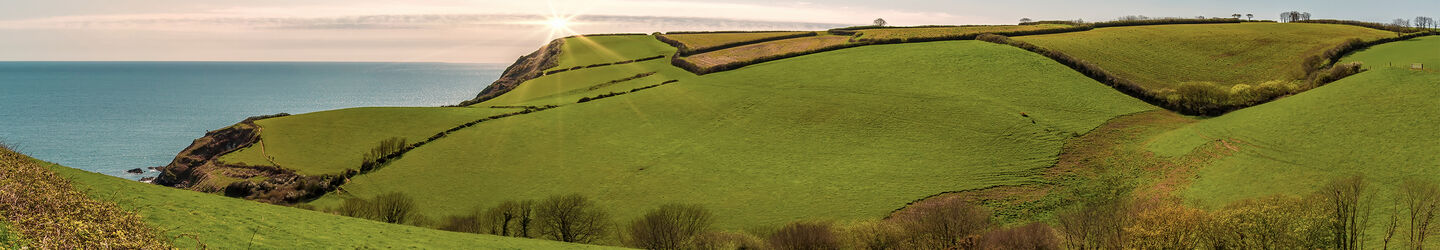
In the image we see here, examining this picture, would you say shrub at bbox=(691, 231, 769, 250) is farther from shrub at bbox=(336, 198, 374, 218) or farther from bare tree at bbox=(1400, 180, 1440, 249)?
bare tree at bbox=(1400, 180, 1440, 249)

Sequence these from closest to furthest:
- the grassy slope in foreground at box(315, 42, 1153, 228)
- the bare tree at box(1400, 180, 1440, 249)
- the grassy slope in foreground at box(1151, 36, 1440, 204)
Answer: the bare tree at box(1400, 180, 1440, 249), the grassy slope in foreground at box(1151, 36, 1440, 204), the grassy slope in foreground at box(315, 42, 1153, 228)

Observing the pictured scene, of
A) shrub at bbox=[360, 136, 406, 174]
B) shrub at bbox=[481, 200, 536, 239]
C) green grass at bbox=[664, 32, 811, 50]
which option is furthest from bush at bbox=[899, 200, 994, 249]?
green grass at bbox=[664, 32, 811, 50]

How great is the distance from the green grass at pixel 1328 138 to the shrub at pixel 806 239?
101ft

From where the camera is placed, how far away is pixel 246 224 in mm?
31562

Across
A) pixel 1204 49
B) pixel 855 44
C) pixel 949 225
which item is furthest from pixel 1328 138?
pixel 855 44

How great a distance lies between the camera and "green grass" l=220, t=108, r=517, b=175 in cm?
9031

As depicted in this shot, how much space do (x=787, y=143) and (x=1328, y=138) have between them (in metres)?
52.9

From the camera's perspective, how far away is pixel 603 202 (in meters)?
72.8

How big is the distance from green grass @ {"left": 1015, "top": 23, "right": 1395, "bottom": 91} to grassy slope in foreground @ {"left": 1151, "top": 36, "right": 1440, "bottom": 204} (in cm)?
2290

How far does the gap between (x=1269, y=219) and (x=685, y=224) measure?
140 feet

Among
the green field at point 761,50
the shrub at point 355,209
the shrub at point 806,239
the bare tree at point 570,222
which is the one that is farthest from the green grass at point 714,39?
the shrub at point 806,239

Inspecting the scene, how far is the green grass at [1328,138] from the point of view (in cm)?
5759

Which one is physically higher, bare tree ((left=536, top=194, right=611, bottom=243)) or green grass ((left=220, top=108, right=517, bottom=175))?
green grass ((left=220, top=108, right=517, bottom=175))

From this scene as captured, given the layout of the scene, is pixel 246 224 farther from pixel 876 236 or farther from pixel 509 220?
pixel 876 236
